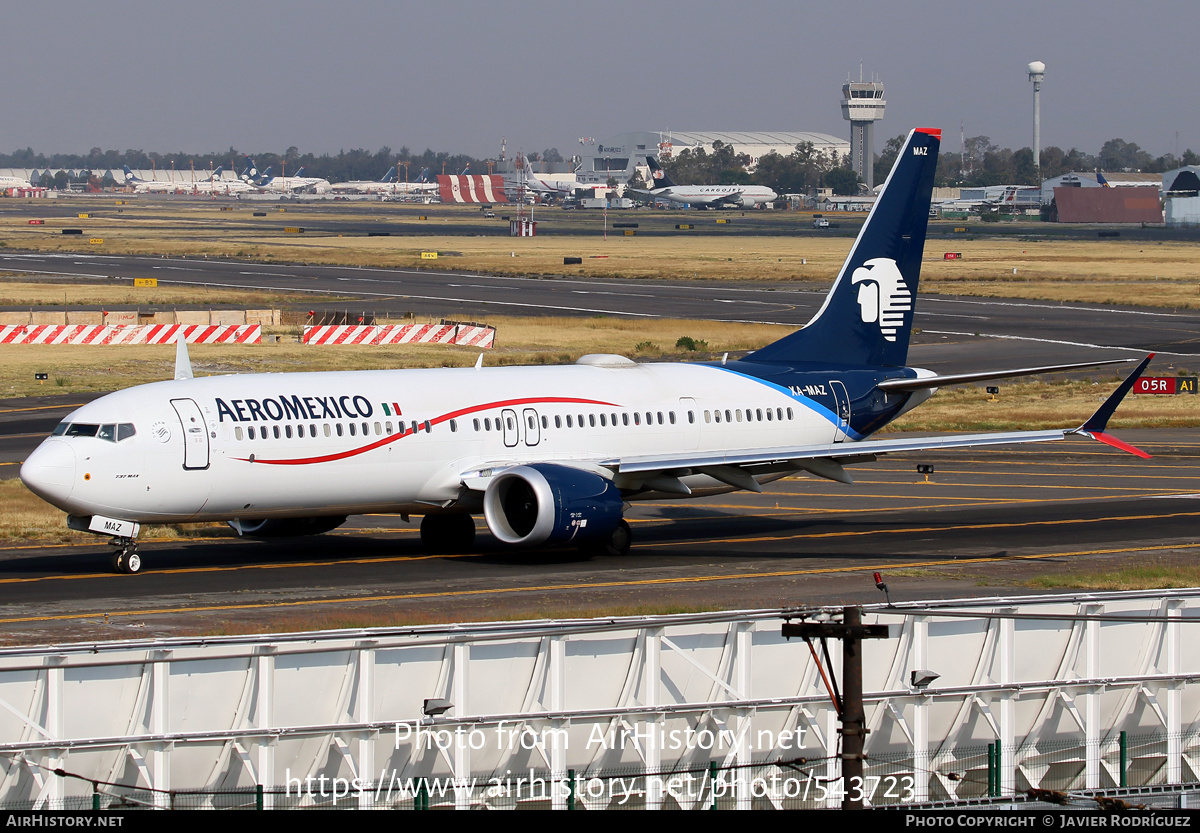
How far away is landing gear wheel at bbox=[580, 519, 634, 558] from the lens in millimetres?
39969

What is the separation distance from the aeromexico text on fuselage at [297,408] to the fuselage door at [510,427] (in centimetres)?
302

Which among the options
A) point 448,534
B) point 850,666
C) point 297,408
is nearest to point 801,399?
point 448,534

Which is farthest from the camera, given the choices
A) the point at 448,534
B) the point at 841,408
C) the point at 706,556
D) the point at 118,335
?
the point at 118,335

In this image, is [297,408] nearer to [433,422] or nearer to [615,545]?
[433,422]

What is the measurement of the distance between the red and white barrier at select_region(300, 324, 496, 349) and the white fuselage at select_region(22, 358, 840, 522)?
4950 cm

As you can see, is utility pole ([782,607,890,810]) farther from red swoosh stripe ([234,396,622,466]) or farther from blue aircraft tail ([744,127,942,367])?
blue aircraft tail ([744,127,942,367])

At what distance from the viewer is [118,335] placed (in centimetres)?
9025

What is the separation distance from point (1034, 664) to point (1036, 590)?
11.3m

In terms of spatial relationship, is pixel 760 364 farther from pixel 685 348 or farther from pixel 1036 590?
pixel 685 348

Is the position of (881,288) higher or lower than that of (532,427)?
higher

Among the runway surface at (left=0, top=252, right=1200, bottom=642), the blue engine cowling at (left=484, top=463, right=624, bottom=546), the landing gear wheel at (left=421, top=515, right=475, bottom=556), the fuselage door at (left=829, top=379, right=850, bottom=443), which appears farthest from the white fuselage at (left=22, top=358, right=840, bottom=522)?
the runway surface at (left=0, top=252, right=1200, bottom=642)

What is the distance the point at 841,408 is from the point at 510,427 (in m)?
10.9

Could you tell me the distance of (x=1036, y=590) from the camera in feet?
115

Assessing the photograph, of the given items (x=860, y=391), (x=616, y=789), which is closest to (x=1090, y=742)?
(x=616, y=789)
